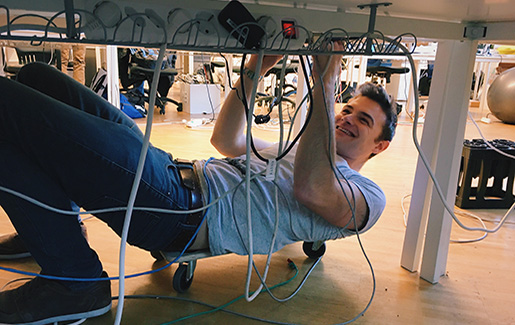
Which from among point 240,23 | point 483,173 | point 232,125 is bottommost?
point 483,173

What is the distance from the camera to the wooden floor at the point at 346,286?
98 centimetres

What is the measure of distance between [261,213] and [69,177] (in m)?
0.41

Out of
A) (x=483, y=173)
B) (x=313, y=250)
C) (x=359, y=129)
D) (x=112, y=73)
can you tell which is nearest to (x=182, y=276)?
(x=313, y=250)

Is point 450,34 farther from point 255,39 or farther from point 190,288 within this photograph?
point 190,288

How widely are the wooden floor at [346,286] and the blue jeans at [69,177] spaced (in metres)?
0.21

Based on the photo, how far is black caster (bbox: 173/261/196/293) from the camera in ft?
3.32

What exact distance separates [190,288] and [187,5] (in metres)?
0.68

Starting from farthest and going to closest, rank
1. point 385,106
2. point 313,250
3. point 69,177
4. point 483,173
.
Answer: point 483,173, point 313,250, point 385,106, point 69,177

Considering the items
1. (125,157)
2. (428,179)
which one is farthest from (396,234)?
(125,157)

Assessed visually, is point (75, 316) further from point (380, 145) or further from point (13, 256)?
point (380, 145)

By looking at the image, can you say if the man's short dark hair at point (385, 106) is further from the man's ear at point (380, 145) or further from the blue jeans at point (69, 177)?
the blue jeans at point (69, 177)

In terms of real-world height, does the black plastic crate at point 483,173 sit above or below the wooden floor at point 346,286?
above

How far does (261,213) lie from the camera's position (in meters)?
0.95

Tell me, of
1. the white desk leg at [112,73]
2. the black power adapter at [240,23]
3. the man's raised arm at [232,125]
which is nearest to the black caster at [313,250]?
the man's raised arm at [232,125]
